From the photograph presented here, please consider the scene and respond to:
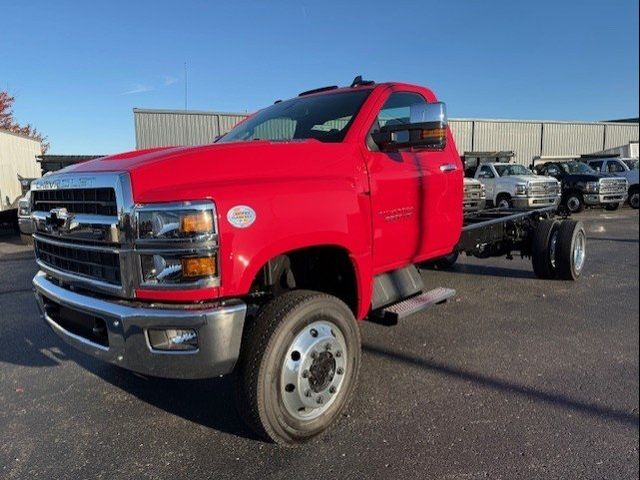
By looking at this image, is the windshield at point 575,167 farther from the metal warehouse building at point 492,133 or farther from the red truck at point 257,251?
the red truck at point 257,251

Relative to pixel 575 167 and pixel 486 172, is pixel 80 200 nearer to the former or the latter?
pixel 486 172

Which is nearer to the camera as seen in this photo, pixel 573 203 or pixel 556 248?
pixel 556 248

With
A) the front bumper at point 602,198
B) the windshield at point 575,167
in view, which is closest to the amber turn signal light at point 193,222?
the front bumper at point 602,198

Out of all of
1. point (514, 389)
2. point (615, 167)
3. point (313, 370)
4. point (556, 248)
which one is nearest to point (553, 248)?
point (556, 248)

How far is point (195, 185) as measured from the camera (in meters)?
2.68

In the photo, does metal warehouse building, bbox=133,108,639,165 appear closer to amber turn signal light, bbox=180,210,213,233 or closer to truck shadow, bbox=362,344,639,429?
truck shadow, bbox=362,344,639,429

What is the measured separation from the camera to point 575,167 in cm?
1973

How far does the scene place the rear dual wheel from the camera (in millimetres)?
6762

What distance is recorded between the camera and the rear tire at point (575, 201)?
18594 millimetres

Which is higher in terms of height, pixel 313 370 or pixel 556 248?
pixel 556 248

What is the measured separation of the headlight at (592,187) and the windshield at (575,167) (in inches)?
58.3

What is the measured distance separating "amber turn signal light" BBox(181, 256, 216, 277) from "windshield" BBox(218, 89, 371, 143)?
1476 millimetres

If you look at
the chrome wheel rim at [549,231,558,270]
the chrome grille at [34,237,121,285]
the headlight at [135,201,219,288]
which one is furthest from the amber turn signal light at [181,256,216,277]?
the chrome wheel rim at [549,231,558,270]

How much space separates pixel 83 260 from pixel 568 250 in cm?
597
